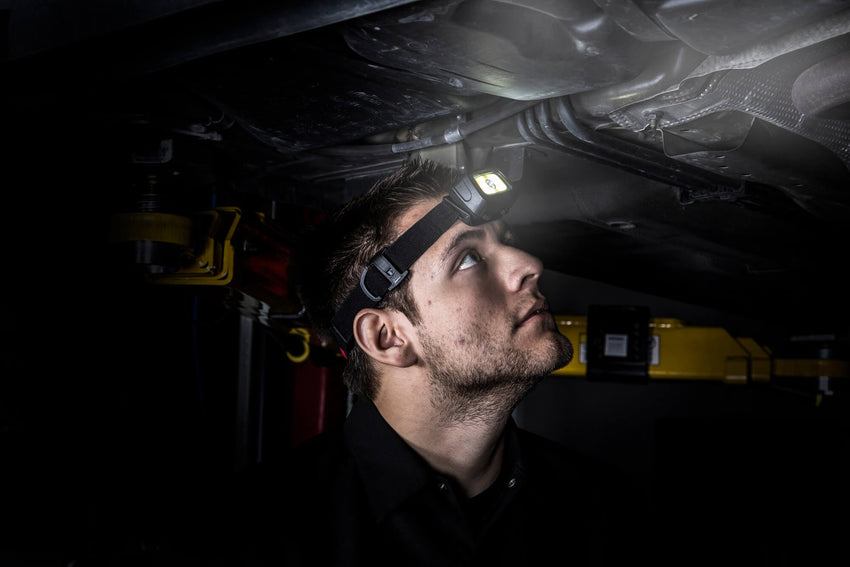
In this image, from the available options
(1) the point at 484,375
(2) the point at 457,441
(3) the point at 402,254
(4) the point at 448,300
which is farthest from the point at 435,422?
(3) the point at 402,254

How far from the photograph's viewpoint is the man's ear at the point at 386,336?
155cm

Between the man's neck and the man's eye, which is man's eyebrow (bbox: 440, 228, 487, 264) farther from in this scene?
the man's neck

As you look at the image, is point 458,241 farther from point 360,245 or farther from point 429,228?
point 360,245

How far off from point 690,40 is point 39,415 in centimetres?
175

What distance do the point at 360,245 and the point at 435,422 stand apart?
44 cm

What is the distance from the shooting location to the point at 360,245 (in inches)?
64.0

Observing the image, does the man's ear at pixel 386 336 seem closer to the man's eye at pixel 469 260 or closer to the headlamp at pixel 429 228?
the headlamp at pixel 429 228

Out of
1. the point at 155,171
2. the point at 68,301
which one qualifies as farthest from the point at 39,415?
the point at 155,171

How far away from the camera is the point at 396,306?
154cm

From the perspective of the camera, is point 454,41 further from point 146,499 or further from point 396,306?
point 146,499

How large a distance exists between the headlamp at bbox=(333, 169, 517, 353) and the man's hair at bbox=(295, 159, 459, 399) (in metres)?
0.04

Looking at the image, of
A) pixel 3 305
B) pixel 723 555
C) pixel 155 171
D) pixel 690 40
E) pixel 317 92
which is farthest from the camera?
pixel 723 555

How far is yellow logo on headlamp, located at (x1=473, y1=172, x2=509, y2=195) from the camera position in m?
1.40

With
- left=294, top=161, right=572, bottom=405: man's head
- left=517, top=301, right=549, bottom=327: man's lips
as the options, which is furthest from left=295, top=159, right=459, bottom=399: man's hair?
left=517, top=301, right=549, bottom=327: man's lips
